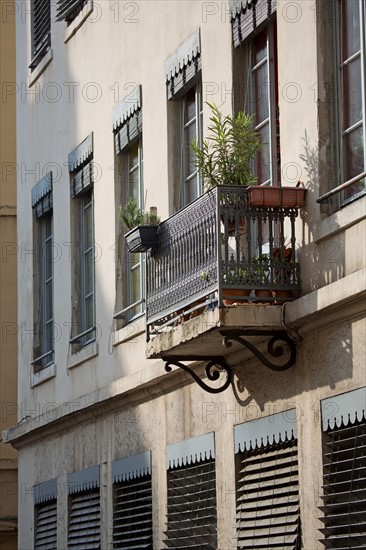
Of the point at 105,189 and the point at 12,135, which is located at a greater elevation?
the point at 12,135

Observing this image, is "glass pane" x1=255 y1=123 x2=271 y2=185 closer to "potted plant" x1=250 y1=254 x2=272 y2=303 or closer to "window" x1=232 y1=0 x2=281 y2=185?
"window" x1=232 y1=0 x2=281 y2=185

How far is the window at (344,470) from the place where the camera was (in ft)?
35.3

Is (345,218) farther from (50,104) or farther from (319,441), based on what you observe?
(50,104)

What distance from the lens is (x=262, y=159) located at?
12.9 m

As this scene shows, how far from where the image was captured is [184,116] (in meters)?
15.1

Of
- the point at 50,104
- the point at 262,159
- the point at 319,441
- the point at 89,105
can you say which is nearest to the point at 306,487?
the point at 319,441

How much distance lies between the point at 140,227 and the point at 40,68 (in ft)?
23.7

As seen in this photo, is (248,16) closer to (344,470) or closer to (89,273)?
(344,470)

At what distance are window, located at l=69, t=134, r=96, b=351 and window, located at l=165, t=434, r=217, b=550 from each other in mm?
3609

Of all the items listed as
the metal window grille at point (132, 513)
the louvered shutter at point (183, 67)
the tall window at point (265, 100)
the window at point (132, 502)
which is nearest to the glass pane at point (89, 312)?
the window at point (132, 502)

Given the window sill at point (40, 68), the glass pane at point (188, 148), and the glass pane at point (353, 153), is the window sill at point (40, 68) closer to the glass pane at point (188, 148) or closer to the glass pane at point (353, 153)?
the glass pane at point (188, 148)

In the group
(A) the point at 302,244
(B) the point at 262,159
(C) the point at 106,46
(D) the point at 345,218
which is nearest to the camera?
(D) the point at 345,218

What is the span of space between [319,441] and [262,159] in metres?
2.63

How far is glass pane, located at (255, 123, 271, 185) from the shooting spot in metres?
12.8
